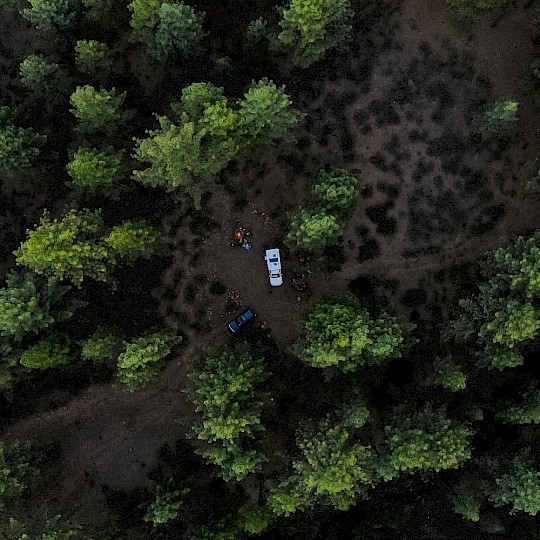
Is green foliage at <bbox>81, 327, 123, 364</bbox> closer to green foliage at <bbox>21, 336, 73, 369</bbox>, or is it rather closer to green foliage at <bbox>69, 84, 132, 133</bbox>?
green foliage at <bbox>21, 336, 73, 369</bbox>

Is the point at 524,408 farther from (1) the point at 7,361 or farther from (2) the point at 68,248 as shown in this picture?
(1) the point at 7,361

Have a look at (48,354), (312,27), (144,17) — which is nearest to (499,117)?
(312,27)

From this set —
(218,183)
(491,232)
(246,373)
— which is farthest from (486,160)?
(246,373)

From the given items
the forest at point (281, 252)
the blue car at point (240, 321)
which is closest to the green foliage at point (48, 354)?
the forest at point (281, 252)

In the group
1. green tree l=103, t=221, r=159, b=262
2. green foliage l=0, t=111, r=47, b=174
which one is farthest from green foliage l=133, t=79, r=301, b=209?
green foliage l=0, t=111, r=47, b=174

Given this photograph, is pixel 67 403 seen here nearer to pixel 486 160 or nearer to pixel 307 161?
pixel 307 161

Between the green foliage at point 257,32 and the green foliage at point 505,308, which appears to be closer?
the green foliage at point 505,308

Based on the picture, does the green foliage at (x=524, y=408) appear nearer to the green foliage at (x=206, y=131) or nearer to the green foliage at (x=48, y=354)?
the green foliage at (x=206, y=131)
